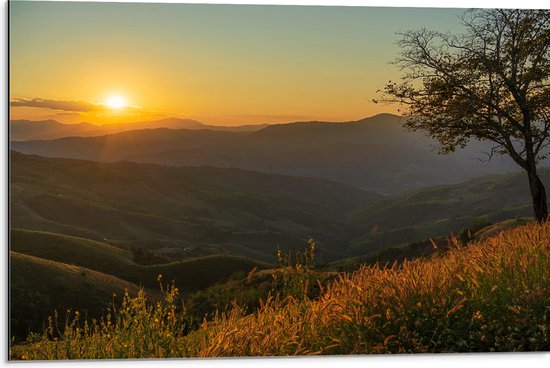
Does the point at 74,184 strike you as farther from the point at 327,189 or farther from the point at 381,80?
the point at 381,80

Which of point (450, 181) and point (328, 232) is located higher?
point (450, 181)

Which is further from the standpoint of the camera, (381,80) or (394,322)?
(381,80)

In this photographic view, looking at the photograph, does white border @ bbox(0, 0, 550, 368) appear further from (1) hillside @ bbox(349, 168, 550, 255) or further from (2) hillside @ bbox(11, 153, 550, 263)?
(1) hillside @ bbox(349, 168, 550, 255)

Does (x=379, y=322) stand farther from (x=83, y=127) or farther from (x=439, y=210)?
(x=439, y=210)

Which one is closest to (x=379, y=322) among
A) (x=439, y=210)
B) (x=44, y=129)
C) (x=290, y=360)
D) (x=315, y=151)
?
(x=290, y=360)

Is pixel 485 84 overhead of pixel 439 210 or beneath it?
overhead

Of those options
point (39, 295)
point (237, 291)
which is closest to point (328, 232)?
point (237, 291)
